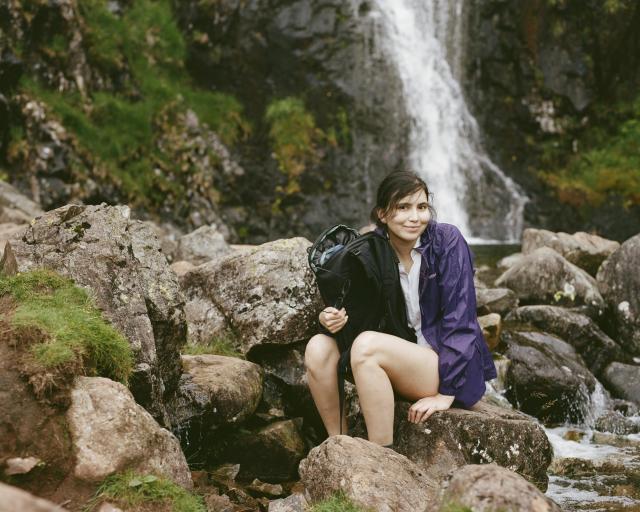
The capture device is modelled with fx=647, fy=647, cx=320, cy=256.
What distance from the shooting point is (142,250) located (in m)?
4.28

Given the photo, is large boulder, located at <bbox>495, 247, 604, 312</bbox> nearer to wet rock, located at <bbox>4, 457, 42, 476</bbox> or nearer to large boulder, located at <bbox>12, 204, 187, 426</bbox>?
large boulder, located at <bbox>12, 204, 187, 426</bbox>

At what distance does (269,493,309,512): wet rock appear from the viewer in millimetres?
3432

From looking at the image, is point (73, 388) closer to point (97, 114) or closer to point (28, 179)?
point (28, 179)

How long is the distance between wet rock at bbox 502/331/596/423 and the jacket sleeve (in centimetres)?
271

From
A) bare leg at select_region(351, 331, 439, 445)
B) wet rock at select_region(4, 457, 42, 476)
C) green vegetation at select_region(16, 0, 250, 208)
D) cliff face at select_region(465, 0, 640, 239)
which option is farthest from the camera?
cliff face at select_region(465, 0, 640, 239)

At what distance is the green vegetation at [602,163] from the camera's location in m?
16.8

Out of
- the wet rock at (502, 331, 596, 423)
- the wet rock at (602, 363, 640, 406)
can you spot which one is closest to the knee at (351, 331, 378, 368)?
the wet rock at (502, 331, 596, 423)

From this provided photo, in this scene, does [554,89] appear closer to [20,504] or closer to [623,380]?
[623,380]

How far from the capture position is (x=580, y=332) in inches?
281

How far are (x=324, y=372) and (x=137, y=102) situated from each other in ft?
43.1

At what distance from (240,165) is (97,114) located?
353 centimetres

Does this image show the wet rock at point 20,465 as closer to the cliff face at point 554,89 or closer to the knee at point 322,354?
the knee at point 322,354

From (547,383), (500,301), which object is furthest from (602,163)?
(547,383)

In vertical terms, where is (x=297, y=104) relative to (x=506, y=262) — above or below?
above
